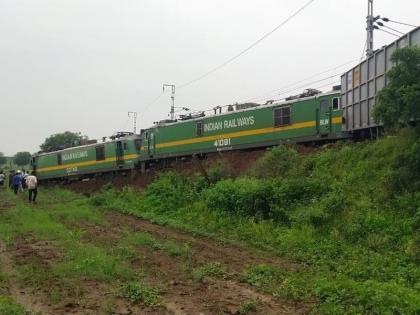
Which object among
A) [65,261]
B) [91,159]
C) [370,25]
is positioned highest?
[370,25]

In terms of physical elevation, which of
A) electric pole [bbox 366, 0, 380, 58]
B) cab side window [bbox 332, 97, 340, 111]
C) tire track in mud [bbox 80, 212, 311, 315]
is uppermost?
electric pole [bbox 366, 0, 380, 58]

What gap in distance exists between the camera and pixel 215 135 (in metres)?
26.0

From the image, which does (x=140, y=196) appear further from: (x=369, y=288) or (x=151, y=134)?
(x=369, y=288)

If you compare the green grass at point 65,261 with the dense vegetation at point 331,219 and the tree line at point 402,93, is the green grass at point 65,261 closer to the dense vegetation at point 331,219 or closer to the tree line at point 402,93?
the dense vegetation at point 331,219

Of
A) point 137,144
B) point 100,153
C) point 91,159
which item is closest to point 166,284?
point 137,144

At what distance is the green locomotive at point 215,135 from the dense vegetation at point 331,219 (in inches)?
100

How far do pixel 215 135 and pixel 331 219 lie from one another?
14731 mm

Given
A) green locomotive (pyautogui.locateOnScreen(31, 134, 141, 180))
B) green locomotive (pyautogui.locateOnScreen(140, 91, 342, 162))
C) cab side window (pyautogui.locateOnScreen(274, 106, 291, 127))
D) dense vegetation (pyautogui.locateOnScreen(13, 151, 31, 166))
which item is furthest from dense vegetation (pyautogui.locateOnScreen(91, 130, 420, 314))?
dense vegetation (pyautogui.locateOnScreen(13, 151, 31, 166))

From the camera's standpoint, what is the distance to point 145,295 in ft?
23.1

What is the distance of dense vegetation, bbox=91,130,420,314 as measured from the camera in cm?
736

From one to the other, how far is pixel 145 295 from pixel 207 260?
9.31 feet

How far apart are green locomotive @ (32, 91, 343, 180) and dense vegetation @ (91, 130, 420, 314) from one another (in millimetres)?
2550

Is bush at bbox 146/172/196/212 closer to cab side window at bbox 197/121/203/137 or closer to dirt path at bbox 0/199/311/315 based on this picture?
cab side window at bbox 197/121/203/137

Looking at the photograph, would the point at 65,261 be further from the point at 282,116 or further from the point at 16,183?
the point at 16,183
